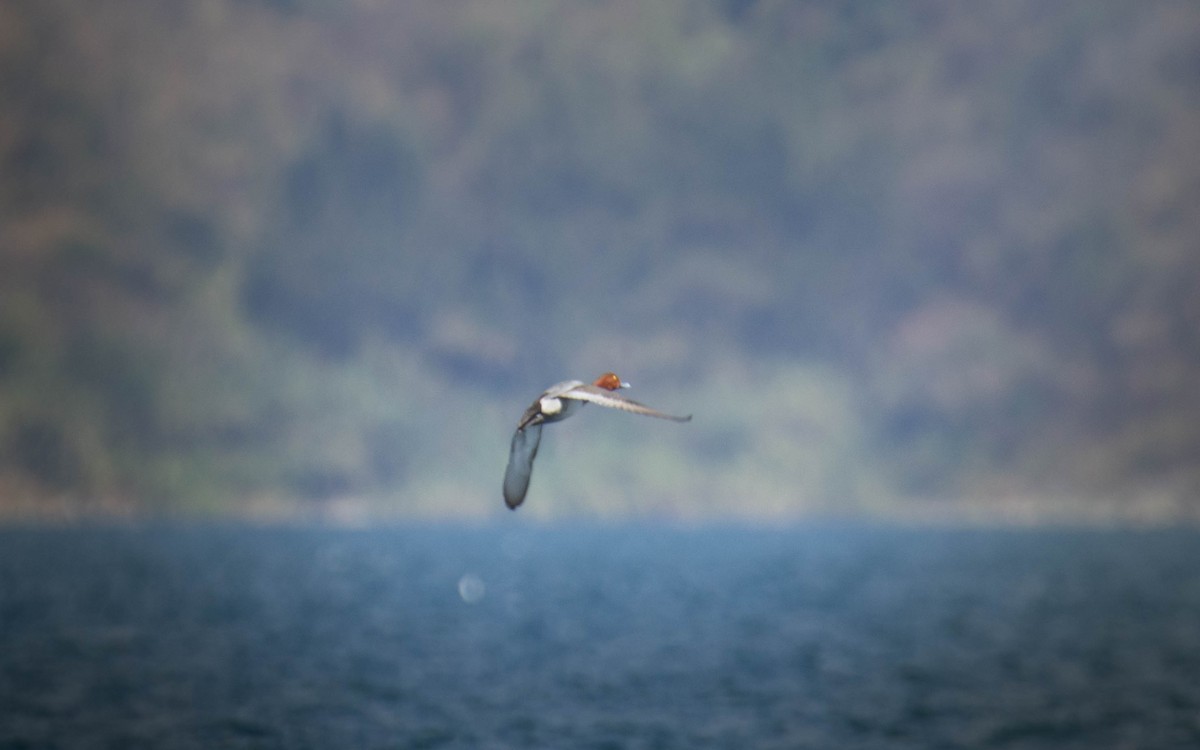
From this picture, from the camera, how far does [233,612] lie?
6850 inches

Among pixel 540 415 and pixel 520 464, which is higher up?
pixel 540 415

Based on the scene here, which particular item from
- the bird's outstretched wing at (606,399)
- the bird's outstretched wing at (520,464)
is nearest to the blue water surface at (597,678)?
the bird's outstretched wing at (520,464)

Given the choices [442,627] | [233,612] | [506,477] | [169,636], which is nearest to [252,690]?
[169,636]

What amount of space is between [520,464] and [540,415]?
3.23ft

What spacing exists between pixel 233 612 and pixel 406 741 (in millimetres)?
103090

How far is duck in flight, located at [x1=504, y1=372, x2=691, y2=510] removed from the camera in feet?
58.1

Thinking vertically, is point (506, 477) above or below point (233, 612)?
below

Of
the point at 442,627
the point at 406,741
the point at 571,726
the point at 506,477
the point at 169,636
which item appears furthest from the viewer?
the point at 442,627

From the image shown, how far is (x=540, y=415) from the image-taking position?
18500 mm

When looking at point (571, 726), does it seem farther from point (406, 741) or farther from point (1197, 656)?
point (1197, 656)

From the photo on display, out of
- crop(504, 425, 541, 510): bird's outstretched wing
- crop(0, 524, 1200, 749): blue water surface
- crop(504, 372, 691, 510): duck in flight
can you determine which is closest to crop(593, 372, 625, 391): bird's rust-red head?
crop(504, 372, 691, 510): duck in flight

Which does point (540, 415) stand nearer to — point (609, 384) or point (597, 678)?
point (609, 384)

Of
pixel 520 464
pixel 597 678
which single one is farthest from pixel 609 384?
pixel 597 678

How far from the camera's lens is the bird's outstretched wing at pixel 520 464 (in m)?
18.5
